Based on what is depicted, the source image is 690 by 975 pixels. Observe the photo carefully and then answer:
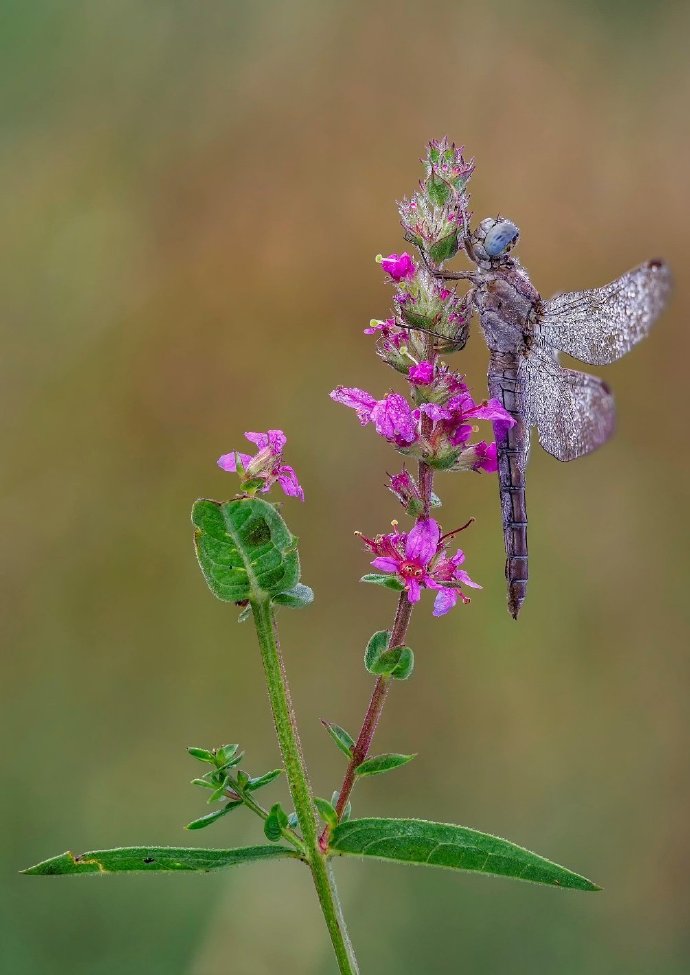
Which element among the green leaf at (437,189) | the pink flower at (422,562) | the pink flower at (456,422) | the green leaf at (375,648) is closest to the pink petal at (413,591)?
the pink flower at (422,562)

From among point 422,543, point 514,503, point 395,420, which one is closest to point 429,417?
point 395,420

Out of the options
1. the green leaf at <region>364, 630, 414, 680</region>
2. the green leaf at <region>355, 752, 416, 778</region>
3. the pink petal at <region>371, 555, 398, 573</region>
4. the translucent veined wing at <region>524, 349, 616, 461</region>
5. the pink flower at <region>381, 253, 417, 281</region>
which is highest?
the translucent veined wing at <region>524, 349, 616, 461</region>

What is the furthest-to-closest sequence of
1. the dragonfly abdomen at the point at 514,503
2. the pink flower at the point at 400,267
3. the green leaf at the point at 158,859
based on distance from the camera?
the dragonfly abdomen at the point at 514,503, the pink flower at the point at 400,267, the green leaf at the point at 158,859

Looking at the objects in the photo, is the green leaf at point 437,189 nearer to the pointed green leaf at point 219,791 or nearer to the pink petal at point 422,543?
the pink petal at point 422,543

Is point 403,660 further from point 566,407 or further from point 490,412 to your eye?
point 566,407

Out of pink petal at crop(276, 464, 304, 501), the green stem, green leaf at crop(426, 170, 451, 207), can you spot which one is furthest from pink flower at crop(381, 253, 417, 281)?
the green stem

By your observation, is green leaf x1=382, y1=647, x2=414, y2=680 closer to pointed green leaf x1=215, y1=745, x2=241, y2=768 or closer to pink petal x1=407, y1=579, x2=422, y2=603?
pink petal x1=407, y1=579, x2=422, y2=603
